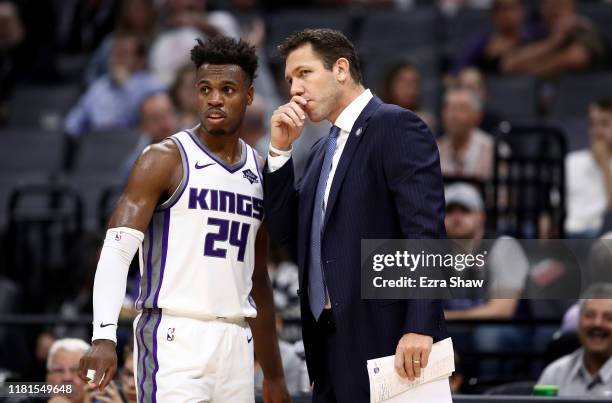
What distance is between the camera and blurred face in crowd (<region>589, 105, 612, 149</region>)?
8.10 meters

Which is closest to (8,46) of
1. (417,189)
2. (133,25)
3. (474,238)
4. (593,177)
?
(133,25)

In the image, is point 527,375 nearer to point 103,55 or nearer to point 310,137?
point 310,137

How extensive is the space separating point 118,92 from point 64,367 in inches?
186

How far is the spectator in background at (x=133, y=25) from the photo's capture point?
10117 mm

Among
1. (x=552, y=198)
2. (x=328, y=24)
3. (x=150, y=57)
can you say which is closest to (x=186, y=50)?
(x=150, y=57)

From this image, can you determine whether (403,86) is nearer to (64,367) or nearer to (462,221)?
(462,221)

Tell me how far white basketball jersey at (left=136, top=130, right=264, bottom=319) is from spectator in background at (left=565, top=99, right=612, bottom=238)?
422 centimetres

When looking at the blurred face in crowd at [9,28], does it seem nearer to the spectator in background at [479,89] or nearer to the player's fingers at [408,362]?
the spectator in background at [479,89]

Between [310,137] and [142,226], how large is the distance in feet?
15.9

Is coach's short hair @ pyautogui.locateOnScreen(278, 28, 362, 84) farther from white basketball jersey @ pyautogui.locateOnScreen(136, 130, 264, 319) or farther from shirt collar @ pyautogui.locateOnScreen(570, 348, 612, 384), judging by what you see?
shirt collar @ pyautogui.locateOnScreen(570, 348, 612, 384)

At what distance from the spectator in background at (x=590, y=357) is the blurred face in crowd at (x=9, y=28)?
20.9 ft

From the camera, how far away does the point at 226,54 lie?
170 inches

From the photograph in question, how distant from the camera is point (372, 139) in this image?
4219mm

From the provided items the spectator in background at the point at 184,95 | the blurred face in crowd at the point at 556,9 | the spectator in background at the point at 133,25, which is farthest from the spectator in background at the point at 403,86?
the spectator in background at the point at 133,25
